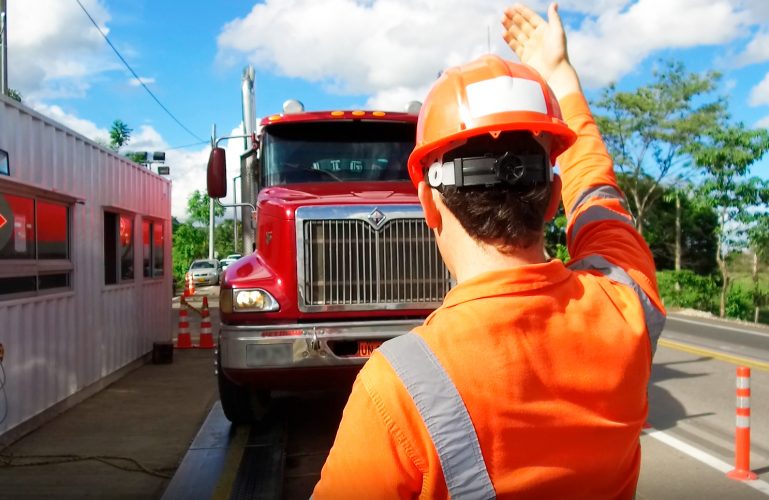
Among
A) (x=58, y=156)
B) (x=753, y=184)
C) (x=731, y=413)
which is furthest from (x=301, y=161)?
(x=753, y=184)

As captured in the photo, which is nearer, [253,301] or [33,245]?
[253,301]

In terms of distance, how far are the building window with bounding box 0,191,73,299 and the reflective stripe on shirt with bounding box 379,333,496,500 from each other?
5992 millimetres

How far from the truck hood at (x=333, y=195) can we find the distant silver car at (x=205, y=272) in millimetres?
33667

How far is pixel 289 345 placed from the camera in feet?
18.4

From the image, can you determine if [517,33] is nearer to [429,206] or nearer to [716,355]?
[429,206]

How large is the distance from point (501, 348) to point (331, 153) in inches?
235

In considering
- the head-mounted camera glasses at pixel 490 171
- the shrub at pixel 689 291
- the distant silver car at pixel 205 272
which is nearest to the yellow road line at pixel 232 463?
the head-mounted camera glasses at pixel 490 171

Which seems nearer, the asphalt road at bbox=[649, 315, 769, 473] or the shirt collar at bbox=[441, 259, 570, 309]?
the shirt collar at bbox=[441, 259, 570, 309]

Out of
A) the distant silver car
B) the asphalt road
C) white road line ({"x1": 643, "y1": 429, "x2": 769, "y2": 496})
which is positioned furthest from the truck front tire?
the distant silver car

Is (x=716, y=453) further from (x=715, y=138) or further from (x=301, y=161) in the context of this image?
(x=715, y=138)

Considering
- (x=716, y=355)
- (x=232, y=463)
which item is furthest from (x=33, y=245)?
(x=716, y=355)

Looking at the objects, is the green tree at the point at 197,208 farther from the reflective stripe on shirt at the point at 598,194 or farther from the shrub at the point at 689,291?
the reflective stripe on shirt at the point at 598,194

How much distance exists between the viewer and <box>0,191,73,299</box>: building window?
6.25 m

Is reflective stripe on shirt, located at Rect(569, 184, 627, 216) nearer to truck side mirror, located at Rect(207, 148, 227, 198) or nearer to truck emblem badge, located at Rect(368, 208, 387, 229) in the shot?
truck emblem badge, located at Rect(368, 208, 387, 229)
